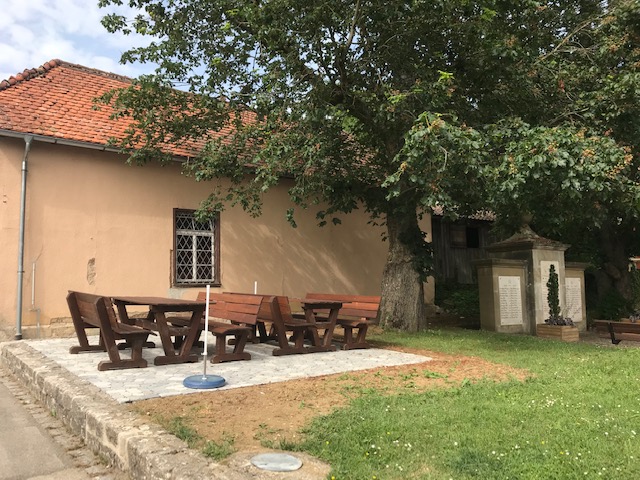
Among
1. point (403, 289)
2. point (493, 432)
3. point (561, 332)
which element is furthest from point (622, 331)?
point (493, 432)

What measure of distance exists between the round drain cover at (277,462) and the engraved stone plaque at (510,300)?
1028 centimetres

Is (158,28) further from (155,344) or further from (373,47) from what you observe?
(155,344)

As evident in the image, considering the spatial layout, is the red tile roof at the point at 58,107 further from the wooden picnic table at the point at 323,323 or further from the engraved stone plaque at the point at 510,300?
the engraved stone plaque at the point at 510,300

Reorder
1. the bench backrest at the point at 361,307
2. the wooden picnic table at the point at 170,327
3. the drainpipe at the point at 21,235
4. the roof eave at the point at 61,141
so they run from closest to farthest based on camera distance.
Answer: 1. the wooden picnic table at the point at 170,327
2. the bench backrest at the point at 361,307
3. the roof eave at the point at 61,141
4. the drainpipe at the point at 21,235

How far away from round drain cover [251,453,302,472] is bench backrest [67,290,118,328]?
11.9 feet

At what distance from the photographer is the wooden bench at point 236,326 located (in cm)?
707

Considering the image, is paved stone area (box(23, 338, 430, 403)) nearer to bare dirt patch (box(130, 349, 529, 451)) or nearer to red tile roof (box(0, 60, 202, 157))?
bare dirt patch (box(130, 349, 529, 451))

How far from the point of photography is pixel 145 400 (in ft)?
16.2

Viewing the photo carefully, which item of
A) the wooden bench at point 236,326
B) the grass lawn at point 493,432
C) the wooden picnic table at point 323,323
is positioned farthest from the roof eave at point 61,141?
the grass lawn at point 493,432

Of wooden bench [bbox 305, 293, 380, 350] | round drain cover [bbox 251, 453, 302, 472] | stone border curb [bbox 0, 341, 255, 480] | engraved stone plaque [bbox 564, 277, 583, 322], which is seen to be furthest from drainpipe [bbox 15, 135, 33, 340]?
engraved stone plaque [bbox 564, 277, 583, 322]

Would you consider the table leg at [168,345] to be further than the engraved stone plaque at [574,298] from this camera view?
No

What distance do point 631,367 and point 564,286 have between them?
7055 mm

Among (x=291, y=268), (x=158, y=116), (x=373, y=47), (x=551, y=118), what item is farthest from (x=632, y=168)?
(x=158, y=116)

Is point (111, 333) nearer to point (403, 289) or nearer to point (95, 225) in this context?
point (95, 225)
